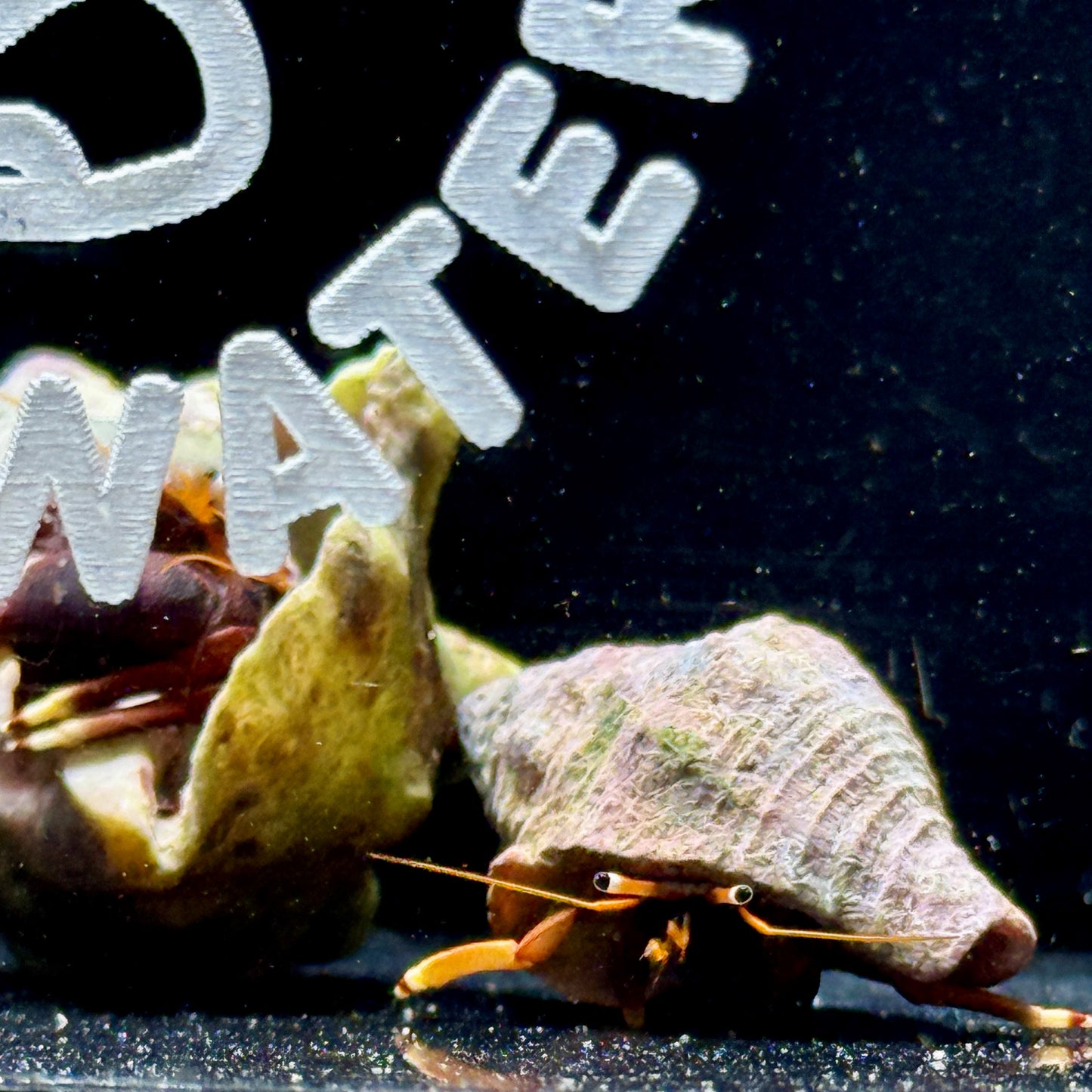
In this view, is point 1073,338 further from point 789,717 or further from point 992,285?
point 789,717

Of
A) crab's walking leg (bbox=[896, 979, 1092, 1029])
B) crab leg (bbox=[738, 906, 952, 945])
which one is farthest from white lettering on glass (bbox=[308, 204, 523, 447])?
crab's walking leg (bbox=[896, 979, 1092, 1029])

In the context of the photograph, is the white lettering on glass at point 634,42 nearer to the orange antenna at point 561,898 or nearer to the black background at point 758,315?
the black background at point 758,315

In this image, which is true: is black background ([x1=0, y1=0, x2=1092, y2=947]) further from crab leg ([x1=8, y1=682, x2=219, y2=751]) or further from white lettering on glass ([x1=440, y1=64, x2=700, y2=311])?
crab leg ([x1=8, y1=682, x2=219, y2=751])

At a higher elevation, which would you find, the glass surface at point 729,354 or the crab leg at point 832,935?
the glass surface at point 729,354

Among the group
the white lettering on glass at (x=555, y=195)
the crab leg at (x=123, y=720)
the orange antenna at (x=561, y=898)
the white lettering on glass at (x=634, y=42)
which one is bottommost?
the orange antenna at (x=561, y=898)

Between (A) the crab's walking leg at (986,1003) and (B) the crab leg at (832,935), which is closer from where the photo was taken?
(B) the crab leg at (832,935)

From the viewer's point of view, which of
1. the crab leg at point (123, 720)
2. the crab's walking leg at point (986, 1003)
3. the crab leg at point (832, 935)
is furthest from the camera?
the crab leg at point (123, 720)

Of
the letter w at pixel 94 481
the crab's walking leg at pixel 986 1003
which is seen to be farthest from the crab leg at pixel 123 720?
the crab's walking leg at pixel 986 1003

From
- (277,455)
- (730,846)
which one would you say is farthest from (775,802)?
(277,455)
